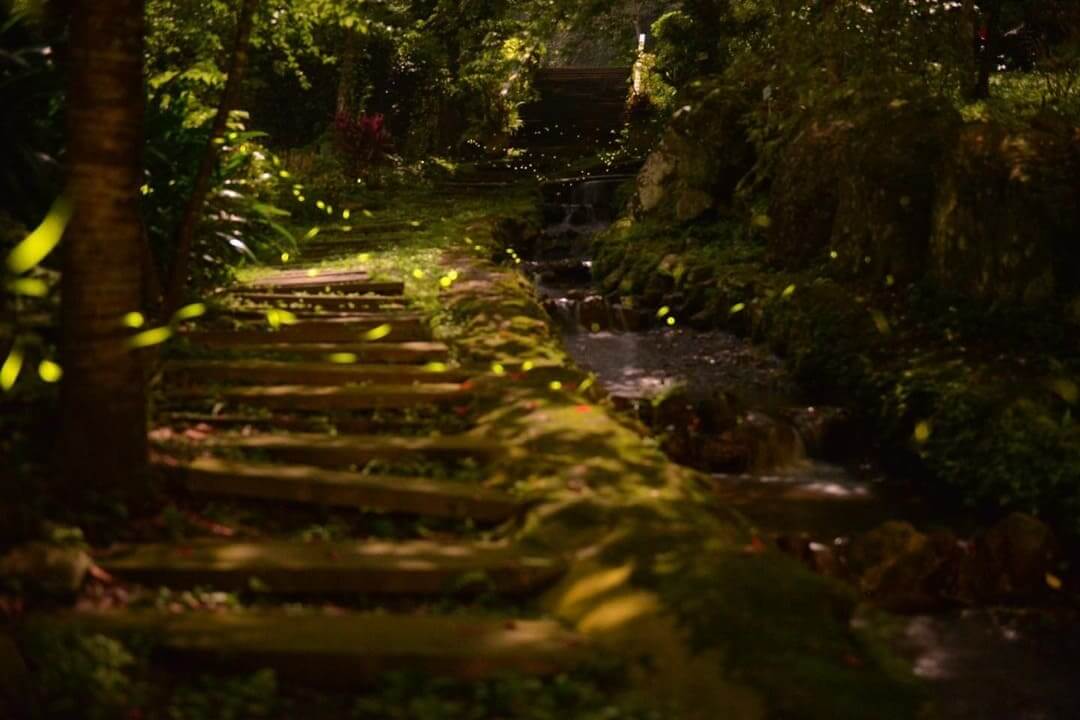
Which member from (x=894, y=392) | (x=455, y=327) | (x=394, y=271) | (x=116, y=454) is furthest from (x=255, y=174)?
(x=116, y=454)

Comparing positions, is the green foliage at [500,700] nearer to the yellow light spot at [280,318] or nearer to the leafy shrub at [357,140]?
the yellow light spot at [280,318]

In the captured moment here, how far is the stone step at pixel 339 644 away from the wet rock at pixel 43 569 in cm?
17

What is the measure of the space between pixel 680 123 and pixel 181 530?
1272 centimetres

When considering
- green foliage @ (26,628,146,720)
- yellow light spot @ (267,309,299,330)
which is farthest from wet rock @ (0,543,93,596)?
yellow light spot @ (267,309,299,330)

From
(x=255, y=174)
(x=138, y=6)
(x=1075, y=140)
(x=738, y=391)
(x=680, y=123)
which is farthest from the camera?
(x=680, y=123)

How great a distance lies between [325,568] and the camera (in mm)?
4473

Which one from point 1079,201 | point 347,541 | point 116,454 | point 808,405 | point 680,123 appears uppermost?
point 680,123

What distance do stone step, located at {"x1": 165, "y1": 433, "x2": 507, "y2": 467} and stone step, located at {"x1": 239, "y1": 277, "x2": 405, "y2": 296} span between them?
141 inches

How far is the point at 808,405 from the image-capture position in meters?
10.2

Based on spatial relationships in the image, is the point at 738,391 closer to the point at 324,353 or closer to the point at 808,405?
the point at 808,405

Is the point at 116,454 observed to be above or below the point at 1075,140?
below

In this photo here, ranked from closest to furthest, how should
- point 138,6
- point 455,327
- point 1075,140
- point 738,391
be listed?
point 138,6 < point 455,327 < point 1075,140 < point 738,391

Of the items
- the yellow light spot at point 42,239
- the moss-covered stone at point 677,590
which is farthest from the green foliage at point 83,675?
the yellow light spot at point 42,239

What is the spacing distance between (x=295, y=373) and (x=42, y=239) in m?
2.06
